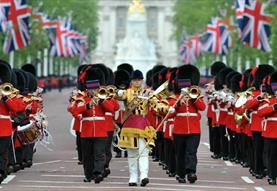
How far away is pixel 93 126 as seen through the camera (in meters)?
21.3

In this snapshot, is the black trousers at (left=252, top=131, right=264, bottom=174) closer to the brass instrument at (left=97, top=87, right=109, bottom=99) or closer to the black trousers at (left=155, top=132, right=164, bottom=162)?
the black trousers at (left=155, top=132, right=164, bottom=162)

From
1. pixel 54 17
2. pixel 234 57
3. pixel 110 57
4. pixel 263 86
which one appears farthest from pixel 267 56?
pixel 110 57

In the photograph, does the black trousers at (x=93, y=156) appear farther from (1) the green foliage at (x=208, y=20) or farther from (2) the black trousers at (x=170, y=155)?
(1) the green foliage at (x=208, y=20)

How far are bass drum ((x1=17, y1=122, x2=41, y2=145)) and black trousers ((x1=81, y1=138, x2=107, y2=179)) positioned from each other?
2949 mm

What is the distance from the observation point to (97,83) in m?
21.2

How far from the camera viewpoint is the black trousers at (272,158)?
21562 millimetres

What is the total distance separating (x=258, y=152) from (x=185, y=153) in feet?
6.41

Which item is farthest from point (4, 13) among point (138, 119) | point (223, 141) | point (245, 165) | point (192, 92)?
point (138, 119)

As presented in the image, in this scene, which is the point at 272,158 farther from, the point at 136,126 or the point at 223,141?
the point at 223,141

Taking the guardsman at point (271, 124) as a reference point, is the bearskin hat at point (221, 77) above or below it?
above

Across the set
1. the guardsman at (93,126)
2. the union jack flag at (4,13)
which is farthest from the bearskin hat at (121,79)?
the union jack flag at (4,13)

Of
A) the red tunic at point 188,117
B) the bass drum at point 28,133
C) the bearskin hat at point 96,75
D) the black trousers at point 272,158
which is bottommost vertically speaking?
the black trousers at point 272,158

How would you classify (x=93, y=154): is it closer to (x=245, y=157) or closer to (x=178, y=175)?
(x=178, y=175)

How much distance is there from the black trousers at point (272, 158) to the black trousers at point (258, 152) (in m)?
1.21
